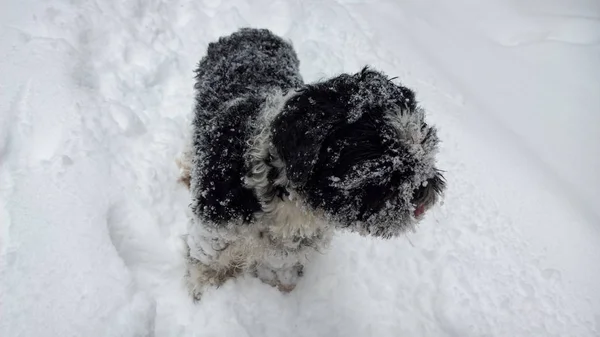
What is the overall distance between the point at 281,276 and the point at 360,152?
199 centimetres

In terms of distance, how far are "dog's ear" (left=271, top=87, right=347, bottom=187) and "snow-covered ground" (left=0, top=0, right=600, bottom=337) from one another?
2000 mm

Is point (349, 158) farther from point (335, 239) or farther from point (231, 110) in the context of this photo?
point (335, 239)

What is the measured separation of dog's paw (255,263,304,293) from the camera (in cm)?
388

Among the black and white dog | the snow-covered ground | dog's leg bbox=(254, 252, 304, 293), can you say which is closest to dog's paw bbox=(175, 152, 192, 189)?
the snow-covered ground

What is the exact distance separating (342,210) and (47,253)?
2.50 m

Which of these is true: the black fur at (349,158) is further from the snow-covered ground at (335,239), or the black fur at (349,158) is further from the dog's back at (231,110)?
the snow-covered ground at (335,239)

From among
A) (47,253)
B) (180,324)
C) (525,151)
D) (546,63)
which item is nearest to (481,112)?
(525,151)

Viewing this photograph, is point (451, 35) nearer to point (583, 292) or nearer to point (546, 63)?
point (546, 63)

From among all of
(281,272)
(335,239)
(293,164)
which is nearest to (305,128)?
(293,164)

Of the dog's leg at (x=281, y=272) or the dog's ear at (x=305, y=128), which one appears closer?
the dog's ear at (x=305, y=128)

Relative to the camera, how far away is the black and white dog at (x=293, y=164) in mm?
2355

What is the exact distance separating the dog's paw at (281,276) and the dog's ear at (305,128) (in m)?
1.61

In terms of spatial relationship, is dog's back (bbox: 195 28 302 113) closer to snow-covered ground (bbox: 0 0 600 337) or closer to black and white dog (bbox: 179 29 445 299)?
black and white dog (bbox: 179 29 445 299)

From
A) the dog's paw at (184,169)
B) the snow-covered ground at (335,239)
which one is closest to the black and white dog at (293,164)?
the snow-covered ground at (335,239)
